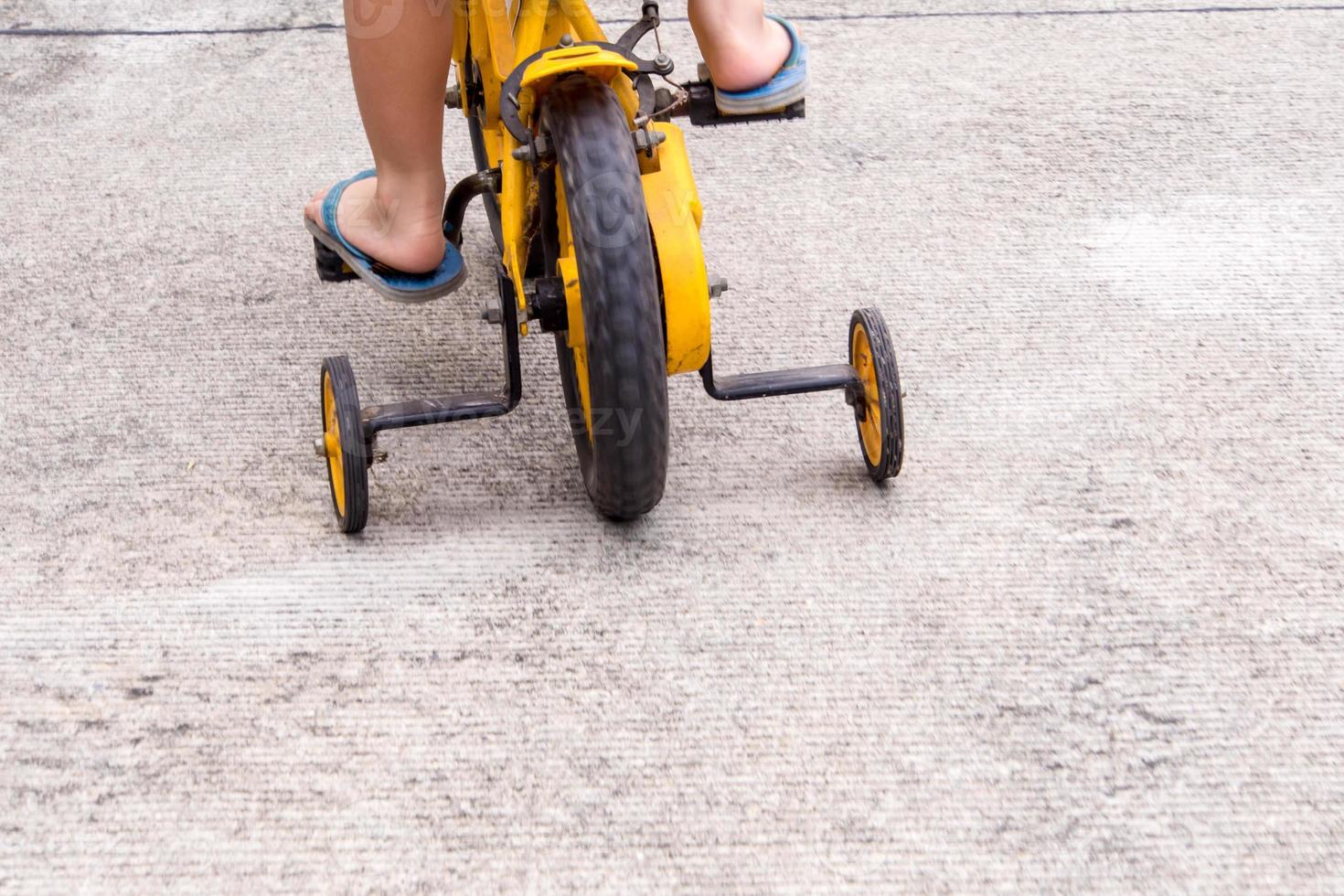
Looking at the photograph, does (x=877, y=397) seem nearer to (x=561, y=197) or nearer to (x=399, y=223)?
(x=561, y=197)

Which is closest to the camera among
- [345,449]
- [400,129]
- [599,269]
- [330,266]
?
[599,269]

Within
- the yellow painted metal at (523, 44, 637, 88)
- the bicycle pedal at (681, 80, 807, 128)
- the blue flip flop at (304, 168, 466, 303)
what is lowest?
the blue flip flop at (304, 168, 466, 303)

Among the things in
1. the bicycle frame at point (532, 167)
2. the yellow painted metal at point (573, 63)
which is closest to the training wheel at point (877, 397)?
the bicycle frame at point (532, 167)

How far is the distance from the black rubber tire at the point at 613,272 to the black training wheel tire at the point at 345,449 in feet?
0.71

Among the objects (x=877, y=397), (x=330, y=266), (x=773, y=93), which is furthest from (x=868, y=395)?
(x=330, y=266)

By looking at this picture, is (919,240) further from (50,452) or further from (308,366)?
(50,452)

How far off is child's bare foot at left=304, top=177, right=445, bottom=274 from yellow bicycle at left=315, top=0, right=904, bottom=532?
61 mm

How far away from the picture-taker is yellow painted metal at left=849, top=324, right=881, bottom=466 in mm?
1120

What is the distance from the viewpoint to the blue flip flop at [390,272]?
Answer: 1.25 meters

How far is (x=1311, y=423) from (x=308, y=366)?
106cm

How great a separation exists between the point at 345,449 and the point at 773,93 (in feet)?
1.73

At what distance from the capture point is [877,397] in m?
1.11

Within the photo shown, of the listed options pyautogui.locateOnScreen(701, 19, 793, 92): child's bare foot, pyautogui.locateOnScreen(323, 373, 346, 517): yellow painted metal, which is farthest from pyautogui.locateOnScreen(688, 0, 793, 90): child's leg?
pyautogui.locateOnScreen(323, 373, 346, 517): yellow painted metal

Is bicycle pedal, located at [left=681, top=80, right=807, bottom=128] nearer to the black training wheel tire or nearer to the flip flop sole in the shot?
the flip flop sole
